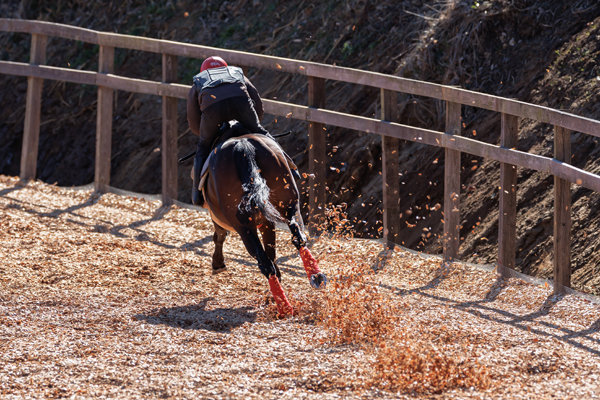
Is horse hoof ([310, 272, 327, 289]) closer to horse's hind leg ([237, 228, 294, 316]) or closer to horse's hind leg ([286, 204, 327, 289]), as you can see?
horse's hind leg ([286, 204, 327, 289])

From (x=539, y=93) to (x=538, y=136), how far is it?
62 cm

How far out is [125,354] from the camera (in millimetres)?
4754

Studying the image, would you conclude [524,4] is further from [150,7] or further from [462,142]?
[150,7]

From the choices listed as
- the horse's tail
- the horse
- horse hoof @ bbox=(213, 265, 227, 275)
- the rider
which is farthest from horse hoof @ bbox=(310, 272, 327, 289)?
horse hoof @ bbox=(213, 265, 227, 275)

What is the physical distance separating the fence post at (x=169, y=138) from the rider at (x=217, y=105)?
2486 millimetres

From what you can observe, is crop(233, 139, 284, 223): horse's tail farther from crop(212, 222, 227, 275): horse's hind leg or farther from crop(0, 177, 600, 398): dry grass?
crop(212, 222, 227, 275): horse's hind leg

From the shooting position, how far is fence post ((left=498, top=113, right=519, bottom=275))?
6.20 meters

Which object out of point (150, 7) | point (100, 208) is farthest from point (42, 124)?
point (100, 208)

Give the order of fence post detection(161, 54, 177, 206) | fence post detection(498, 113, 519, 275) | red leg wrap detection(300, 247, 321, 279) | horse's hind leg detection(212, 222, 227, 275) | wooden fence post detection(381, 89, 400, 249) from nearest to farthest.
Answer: red leg wrap detection(300, 247, 321, 279) → fence post detection(498, 113, 519, 275) → horse's hind leg detection(212, 222, 227, 275) → wooden fence post detection(381, 89, 400, 249) → fence post detection(161, 54, 177, 206)

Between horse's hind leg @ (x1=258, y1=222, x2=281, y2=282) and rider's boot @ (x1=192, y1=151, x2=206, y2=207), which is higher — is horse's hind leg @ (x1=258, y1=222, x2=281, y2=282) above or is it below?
below

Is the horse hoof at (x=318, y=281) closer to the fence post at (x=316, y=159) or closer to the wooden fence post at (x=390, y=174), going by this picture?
the wooden fence post at (x=390, y=174)

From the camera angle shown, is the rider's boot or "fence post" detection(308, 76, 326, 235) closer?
the rider's boot

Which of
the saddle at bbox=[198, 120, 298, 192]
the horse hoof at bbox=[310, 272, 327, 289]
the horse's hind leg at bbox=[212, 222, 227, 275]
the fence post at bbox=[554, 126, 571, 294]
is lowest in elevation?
the horse's hind leg at bbox=[212, 222, 227, 275]

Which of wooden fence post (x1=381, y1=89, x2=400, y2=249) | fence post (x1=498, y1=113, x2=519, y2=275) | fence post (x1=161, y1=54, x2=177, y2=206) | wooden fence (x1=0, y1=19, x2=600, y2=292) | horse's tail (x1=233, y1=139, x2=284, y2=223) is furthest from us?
fence post (x1=161, y1=54, x2=177, y2=206)
